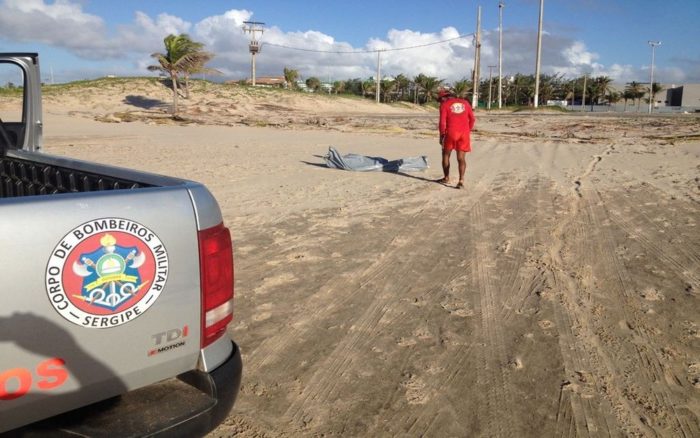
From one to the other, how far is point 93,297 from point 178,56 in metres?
31.2

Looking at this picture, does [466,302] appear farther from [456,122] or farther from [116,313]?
[456,122]

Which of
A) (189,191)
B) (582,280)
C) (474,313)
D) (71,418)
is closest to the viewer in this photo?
(71,418)

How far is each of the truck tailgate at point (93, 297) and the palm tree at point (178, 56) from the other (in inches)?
1197

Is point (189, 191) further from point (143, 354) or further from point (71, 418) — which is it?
point (71, 418)

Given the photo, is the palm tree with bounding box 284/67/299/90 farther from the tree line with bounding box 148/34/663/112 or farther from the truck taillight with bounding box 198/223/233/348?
Answer: the truck taillight with bounding box 198/223/233/348

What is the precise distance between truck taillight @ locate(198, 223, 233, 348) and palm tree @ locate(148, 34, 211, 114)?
30.3 metres

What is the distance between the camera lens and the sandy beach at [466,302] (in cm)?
292

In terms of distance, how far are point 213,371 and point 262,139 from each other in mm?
16558

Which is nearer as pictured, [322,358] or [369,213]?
[322,358]

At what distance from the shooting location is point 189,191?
2146 mm

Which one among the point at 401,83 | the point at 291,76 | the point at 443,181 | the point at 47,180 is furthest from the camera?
the point at 401,83

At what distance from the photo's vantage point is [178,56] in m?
30.4

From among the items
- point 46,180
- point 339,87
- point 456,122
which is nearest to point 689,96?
point 339,87

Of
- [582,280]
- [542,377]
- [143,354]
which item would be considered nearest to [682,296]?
[582,280]
